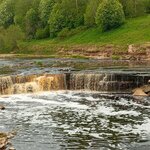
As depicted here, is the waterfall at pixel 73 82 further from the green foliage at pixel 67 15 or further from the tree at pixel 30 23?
the tree at pixel 30 23

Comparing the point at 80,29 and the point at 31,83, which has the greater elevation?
the point at 80,29

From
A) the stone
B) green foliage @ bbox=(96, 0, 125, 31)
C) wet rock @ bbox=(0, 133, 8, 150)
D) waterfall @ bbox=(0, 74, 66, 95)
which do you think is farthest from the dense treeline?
wet rock @ bbox=(0, 133, 8, 150)

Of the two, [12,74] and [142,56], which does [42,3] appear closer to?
[142,56]

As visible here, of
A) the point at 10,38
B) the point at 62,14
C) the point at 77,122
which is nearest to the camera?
the point at 77,122

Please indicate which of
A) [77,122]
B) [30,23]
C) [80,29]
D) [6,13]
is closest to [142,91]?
[77,122]

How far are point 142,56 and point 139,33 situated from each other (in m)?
9.82

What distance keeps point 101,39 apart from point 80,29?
16.0 m

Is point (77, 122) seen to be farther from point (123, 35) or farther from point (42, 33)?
point (42, 33)

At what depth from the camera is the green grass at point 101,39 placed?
9394 centimetres

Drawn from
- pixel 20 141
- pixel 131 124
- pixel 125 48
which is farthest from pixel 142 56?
pixel 20 141

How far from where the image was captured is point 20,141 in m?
32.7

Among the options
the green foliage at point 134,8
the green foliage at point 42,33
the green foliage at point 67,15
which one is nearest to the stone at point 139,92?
the green foliage at point 134,8

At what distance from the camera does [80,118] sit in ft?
132

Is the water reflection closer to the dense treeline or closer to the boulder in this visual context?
the boulder
